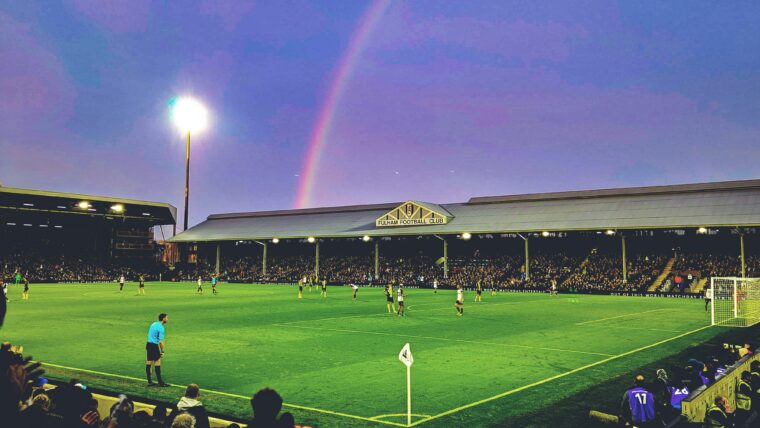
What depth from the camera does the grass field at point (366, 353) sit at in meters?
13.8

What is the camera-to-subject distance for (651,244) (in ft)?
208

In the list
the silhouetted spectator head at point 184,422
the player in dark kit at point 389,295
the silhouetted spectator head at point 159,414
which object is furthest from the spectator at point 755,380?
the player in dark kit at point 389,295

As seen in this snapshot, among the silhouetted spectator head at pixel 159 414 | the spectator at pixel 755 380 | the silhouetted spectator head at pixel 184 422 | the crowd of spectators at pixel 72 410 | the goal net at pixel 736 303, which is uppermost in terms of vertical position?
the crowd of spectators at pixel 72 410

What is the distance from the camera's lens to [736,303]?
3172 cm

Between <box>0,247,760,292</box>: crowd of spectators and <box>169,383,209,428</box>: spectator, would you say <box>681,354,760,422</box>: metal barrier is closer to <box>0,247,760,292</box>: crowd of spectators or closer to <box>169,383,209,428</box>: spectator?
<box>169,383,209,428</box>: spectator

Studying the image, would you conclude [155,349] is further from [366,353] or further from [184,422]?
[184,422]

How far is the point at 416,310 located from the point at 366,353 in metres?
17.5

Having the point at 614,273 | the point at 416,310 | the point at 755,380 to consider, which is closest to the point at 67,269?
the point at 416,310

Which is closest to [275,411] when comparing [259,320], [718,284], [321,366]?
[321,366]

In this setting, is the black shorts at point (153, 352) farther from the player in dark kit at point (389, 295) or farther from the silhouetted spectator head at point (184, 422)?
the player in dark kit at point (389, 295)

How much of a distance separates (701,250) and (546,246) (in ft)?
54.1

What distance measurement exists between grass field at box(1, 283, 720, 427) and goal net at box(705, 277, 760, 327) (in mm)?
1586

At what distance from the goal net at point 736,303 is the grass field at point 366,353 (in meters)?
1.59

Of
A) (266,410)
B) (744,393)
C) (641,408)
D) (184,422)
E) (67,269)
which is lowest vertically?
(744,393)
